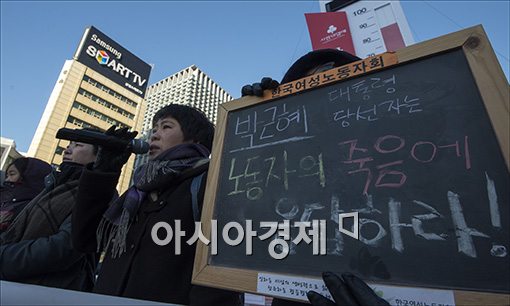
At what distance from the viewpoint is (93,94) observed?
34781 mm

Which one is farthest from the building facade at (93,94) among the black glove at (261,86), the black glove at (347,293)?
the black glove at (347,293)

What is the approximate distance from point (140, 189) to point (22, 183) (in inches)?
88.1

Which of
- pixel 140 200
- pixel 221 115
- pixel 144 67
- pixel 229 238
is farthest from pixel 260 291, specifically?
pixel 144 67

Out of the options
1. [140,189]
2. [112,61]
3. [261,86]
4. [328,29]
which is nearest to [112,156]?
[140,189]

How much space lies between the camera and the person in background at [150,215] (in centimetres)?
118

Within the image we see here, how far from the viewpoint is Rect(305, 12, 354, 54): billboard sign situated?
2.91 metres

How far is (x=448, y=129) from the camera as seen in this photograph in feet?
2.56

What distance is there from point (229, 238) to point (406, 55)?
958mm

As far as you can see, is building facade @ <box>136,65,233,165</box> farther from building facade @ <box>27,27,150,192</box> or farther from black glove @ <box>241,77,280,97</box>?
A: black glove @ <box>241,77,280,97</box>

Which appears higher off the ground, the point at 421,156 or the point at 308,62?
the point at 308,62

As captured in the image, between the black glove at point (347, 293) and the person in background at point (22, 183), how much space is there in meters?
3.09

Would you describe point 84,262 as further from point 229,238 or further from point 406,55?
point 406,55

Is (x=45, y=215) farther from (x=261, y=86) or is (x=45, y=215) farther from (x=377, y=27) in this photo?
(x=377, y=27)

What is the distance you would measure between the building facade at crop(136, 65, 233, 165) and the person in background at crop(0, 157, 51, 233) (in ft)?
228
